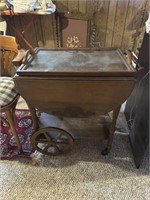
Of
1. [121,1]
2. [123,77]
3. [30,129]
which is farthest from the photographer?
[121,1]

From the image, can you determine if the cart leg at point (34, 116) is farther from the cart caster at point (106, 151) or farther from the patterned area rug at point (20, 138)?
the cart caster at point (106, 151)

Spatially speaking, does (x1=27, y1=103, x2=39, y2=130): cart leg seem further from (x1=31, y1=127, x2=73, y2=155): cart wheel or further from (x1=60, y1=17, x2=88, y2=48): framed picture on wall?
→ (x1=60, y1=17, x2=88, y2=48): framed picture on wall

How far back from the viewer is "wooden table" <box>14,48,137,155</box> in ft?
3.14

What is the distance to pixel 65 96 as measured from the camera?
1.04m

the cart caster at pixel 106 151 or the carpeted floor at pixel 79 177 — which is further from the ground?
the cart caster at pixel 106 151

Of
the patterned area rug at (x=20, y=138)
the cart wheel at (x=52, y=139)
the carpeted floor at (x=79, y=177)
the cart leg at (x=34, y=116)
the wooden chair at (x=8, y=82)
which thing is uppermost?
the wooden chair at (x=8, y=82)

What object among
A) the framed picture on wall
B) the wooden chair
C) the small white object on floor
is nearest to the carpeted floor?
the small white object on floor

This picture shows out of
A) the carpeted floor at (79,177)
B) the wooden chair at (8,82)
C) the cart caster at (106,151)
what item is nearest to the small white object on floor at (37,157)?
the carpeted floor at (79,177)

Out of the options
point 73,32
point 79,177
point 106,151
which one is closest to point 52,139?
point 79,177

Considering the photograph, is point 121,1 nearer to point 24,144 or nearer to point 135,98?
point 135,98

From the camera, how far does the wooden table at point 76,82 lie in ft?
3.14

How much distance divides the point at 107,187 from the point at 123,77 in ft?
2.70

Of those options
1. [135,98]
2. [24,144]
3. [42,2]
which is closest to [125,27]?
[42,2]

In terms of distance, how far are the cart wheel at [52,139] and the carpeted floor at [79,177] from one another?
7cm
